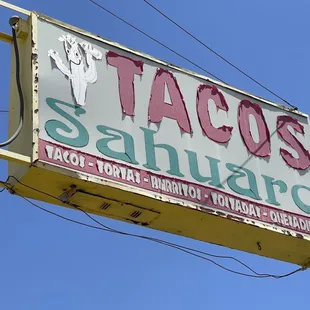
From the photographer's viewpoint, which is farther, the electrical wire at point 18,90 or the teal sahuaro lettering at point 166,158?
the teal sahuaro lettering at point 166,158

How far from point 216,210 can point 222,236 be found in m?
0.47

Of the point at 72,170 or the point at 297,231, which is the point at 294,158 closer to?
the point at 297,231

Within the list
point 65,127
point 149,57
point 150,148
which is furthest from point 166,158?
point 149,57

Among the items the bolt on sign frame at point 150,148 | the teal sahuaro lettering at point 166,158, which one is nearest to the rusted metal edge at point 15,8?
the bolt on sign frame at point 150,148

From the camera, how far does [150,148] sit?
7383 millimetres

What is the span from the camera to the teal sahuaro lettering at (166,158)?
22.6 ft

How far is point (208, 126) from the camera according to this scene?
26.5 ft

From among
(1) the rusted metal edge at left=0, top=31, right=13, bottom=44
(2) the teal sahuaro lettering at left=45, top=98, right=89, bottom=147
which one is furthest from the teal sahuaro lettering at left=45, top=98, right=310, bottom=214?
(1) the rusted metal edge at left=0, top=31, right=13, bottom=44

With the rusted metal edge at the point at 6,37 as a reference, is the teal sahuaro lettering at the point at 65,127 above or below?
below

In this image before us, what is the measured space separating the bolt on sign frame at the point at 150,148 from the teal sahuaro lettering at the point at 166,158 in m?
0.01

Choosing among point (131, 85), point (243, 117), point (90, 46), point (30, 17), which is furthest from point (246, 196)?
point (30, 17)

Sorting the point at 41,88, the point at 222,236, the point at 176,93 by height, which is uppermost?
the point at 176,93

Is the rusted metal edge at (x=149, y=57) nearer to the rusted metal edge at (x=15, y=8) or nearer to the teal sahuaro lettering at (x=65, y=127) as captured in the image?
the rusted metal edge at (x=15, y=8)

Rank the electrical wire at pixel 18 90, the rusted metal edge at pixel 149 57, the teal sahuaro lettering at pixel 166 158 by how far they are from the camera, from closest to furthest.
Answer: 1. the electrical wire at pixel 18 90
2. the teal sahuaro lettering at pixel 166 158
3. the rusted metal edge at pixel 149 57
